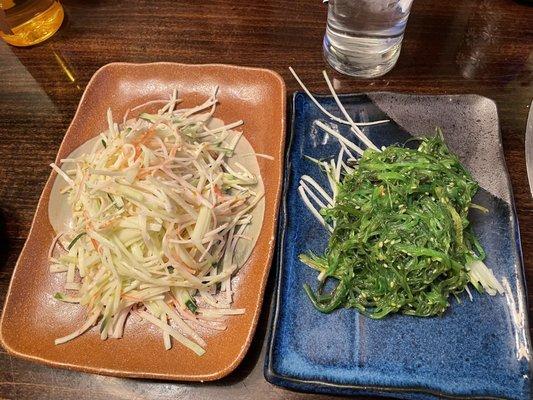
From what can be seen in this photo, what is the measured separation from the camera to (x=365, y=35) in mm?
1656

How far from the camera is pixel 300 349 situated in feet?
3.74

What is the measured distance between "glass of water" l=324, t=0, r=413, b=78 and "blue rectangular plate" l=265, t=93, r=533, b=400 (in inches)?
21.8

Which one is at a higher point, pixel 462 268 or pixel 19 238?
pixel 462 268

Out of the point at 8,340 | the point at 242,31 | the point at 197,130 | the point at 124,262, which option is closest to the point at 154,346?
the point at 124,262

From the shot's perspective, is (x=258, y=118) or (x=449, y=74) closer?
(x=258, y=118)

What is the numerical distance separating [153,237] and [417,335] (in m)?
0.77

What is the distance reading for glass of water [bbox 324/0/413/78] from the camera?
1582mm

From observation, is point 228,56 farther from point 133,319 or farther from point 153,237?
point 133,319

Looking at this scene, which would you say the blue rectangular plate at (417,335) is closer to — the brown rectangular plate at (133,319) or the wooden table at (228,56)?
the brown rectangular plate at (133,319)

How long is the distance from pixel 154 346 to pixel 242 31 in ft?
4.62

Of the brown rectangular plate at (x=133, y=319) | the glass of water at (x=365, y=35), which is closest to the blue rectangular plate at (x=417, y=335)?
the brown rectangular plate at (x=133, y=319)

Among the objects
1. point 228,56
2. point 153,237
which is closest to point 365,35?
point 228,56

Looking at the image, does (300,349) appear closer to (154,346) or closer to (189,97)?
(154,346)

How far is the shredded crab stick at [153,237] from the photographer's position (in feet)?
4.16
